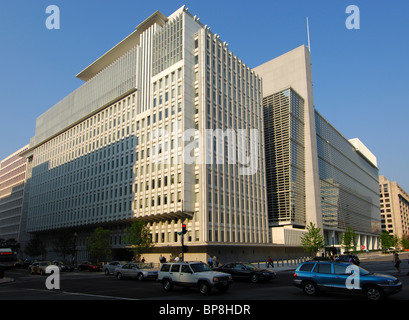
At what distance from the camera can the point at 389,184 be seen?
187 meters

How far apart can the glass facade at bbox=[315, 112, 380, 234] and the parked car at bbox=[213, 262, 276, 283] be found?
64994 mm

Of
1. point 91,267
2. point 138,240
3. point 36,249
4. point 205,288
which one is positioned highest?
point 138,240

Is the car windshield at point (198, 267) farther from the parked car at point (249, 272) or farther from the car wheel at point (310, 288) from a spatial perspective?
the parked car at point (249, 272)

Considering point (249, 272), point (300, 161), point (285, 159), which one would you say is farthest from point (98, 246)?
point (300, 161)

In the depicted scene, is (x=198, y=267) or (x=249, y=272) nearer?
(x=198, y=267)

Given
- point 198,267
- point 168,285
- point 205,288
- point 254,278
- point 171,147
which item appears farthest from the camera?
point 171,147

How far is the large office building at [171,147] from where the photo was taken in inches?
2035

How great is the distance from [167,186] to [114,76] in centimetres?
3130

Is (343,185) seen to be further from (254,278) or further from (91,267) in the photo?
(254,278)

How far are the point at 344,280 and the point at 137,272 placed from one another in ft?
56.7

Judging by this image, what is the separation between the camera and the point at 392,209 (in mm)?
182500
